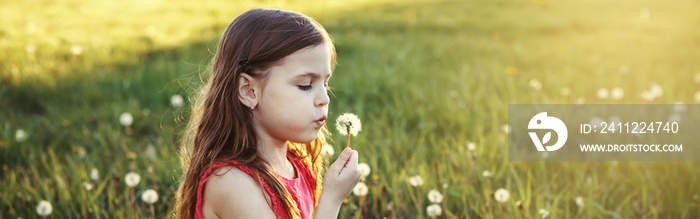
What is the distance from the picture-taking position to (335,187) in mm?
1418

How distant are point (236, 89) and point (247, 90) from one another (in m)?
0.03

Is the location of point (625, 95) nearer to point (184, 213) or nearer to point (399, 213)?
point (399, 213)

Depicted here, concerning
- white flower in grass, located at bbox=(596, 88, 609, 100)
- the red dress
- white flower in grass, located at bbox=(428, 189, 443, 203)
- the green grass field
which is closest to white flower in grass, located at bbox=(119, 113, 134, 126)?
the green grass field

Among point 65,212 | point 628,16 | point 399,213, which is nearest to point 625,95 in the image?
point 399,213

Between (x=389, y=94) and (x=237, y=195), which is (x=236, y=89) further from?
(x=389, y=94)

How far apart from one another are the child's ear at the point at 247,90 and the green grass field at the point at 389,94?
167 mm

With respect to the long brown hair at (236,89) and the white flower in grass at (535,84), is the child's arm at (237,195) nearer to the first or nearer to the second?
the long brown hair at (236,89)

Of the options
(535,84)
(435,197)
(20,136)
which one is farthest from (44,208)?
(535,84)

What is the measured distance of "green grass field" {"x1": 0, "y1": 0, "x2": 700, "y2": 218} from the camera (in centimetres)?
236

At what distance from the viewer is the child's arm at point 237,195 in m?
1.35

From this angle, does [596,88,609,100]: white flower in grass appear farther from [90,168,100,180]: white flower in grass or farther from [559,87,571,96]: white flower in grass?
[90,168,100,180]: white flower in grass

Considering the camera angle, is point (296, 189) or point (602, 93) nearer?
point (296, 189)

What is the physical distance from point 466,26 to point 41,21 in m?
4.69

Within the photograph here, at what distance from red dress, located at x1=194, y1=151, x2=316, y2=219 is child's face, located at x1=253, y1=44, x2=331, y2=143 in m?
0.15
